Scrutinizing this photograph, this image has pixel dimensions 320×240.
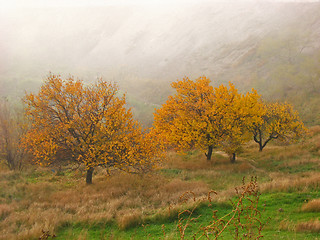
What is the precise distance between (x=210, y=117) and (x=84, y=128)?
1168 cm

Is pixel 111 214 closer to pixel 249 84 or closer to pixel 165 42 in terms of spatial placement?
pixel 249 84

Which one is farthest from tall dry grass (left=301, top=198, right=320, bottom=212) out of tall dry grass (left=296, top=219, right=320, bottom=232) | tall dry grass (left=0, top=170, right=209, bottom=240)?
tall dry grass (left=0, top=170, right=209, bottom=240)

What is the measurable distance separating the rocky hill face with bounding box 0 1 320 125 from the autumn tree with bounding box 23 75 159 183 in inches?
2002

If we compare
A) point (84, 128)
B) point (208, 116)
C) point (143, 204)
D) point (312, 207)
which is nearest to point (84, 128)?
point (84, 128)

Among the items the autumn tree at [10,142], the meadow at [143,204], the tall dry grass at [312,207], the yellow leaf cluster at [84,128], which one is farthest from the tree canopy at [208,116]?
the autumn tree at [10,142]

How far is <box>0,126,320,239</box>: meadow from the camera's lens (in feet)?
25.2

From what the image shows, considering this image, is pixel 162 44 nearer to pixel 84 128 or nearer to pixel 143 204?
pixel 84 128

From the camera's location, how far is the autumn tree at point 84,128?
15.4m

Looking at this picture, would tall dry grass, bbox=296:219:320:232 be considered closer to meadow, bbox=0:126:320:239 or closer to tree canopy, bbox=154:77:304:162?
meadow, bbox=0:126:320:239

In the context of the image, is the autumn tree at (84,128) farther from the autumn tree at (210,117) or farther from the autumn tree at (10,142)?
the autumn tree at (10,142)

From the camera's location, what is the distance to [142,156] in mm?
16500

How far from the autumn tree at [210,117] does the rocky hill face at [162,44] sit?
40846 mm

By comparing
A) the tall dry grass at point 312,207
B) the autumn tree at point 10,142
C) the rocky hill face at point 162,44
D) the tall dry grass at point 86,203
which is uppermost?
the rocky hill face at point 162,44

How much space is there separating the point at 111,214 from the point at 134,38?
438ft
